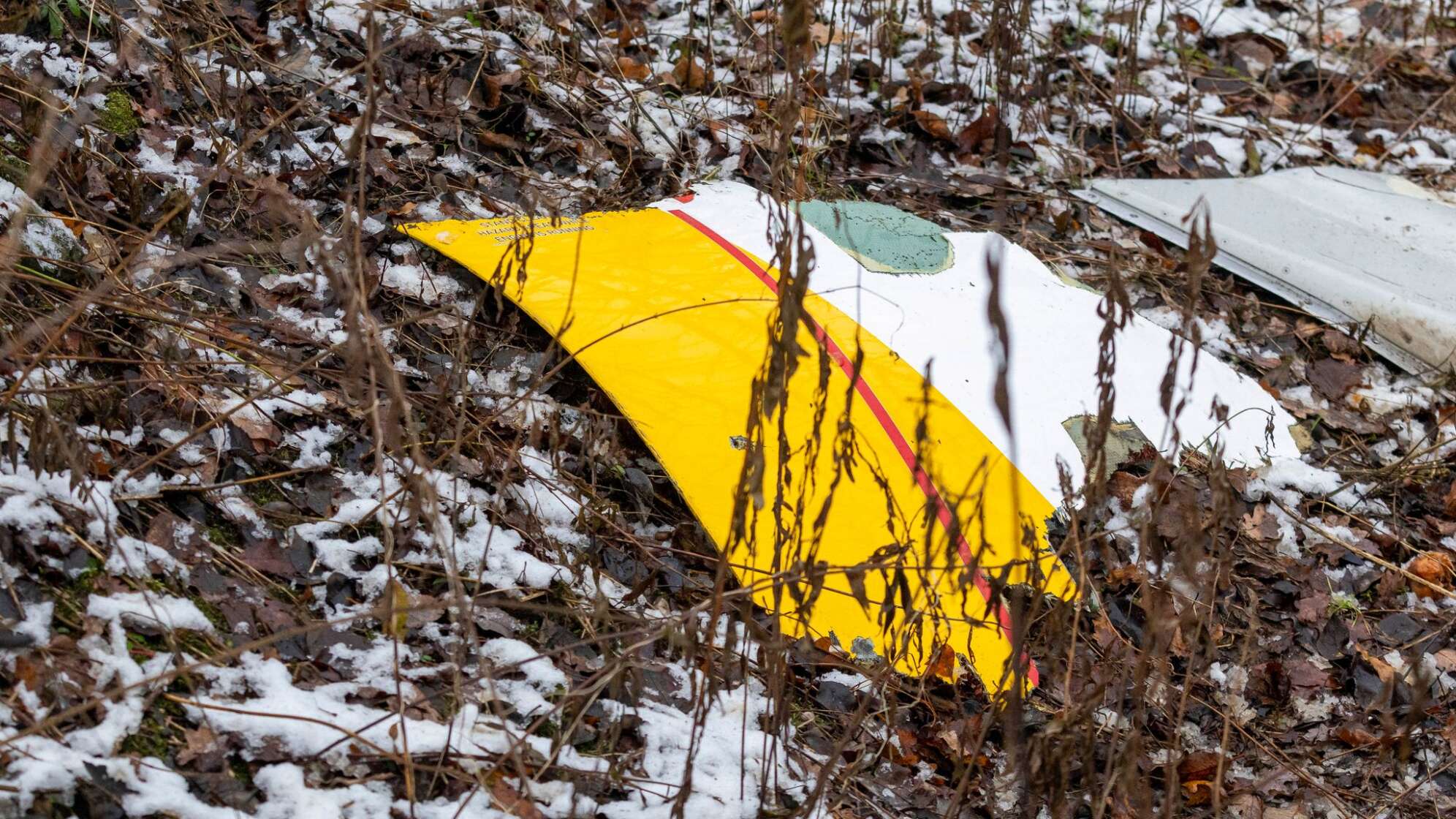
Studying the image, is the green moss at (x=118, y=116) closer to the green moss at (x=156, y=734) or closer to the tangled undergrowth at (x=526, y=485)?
the tangled undergrowth at (x=526, y=485)

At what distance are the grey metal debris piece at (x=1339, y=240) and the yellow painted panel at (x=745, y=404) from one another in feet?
4.74

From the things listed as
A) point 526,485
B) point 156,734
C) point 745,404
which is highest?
point 745,404

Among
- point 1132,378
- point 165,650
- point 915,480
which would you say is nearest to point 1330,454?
point 1132,378

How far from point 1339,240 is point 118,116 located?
3522mm

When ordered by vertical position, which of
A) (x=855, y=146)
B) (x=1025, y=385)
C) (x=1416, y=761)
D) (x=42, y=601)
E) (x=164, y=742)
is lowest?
(x=1416, y=761)

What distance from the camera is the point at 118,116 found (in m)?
2.81

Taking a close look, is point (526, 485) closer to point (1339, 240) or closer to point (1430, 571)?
point (1430, 571)

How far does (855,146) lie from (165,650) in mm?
2753

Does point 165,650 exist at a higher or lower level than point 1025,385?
lower

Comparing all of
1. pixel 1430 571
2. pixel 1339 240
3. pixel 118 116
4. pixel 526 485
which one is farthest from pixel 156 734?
pixel 1339 240

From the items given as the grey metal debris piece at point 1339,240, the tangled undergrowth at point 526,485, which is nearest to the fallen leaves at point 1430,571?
the tangled undergrowth at point 526,485

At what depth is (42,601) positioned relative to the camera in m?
1.59

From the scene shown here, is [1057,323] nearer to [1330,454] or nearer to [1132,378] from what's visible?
[1132,378]

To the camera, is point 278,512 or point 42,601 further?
point 278,512
